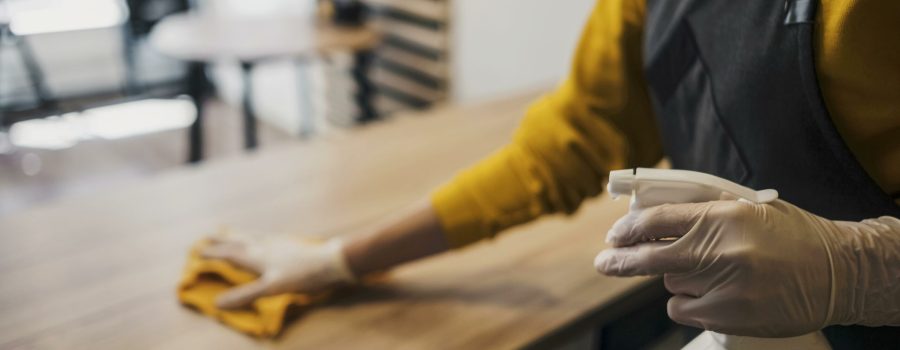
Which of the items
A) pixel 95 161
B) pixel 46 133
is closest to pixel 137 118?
pixel 46 133

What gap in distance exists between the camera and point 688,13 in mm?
718

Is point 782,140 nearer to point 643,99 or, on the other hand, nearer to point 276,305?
point 643,99

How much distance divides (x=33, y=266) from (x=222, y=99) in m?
3.88

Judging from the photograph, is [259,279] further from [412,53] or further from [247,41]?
[412,53]

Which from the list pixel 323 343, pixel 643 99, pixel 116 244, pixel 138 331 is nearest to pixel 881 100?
pixel 643 99

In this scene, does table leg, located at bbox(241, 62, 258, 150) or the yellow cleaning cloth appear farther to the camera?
table leg, located at bbox(241, 62, 258, 150)

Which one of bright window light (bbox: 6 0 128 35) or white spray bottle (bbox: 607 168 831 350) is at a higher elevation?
white spray bottle (bbox: 607 168 831 350)

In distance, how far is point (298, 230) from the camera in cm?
110

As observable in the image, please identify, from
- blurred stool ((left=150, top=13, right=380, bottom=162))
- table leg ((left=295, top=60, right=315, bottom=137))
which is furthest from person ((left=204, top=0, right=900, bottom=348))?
table leg ((left=295, top=60, right=315, bottom=137))

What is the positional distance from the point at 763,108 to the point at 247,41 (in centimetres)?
218

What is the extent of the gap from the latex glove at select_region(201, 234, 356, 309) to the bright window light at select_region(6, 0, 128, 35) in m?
3.73

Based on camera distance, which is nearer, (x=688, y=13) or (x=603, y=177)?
(x=688, y=13)

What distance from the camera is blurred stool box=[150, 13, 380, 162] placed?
2.45 metres

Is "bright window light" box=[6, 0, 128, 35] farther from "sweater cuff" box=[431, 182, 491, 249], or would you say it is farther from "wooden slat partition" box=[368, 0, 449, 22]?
"sweater cuff" box=[431, 182, 491, 249]
